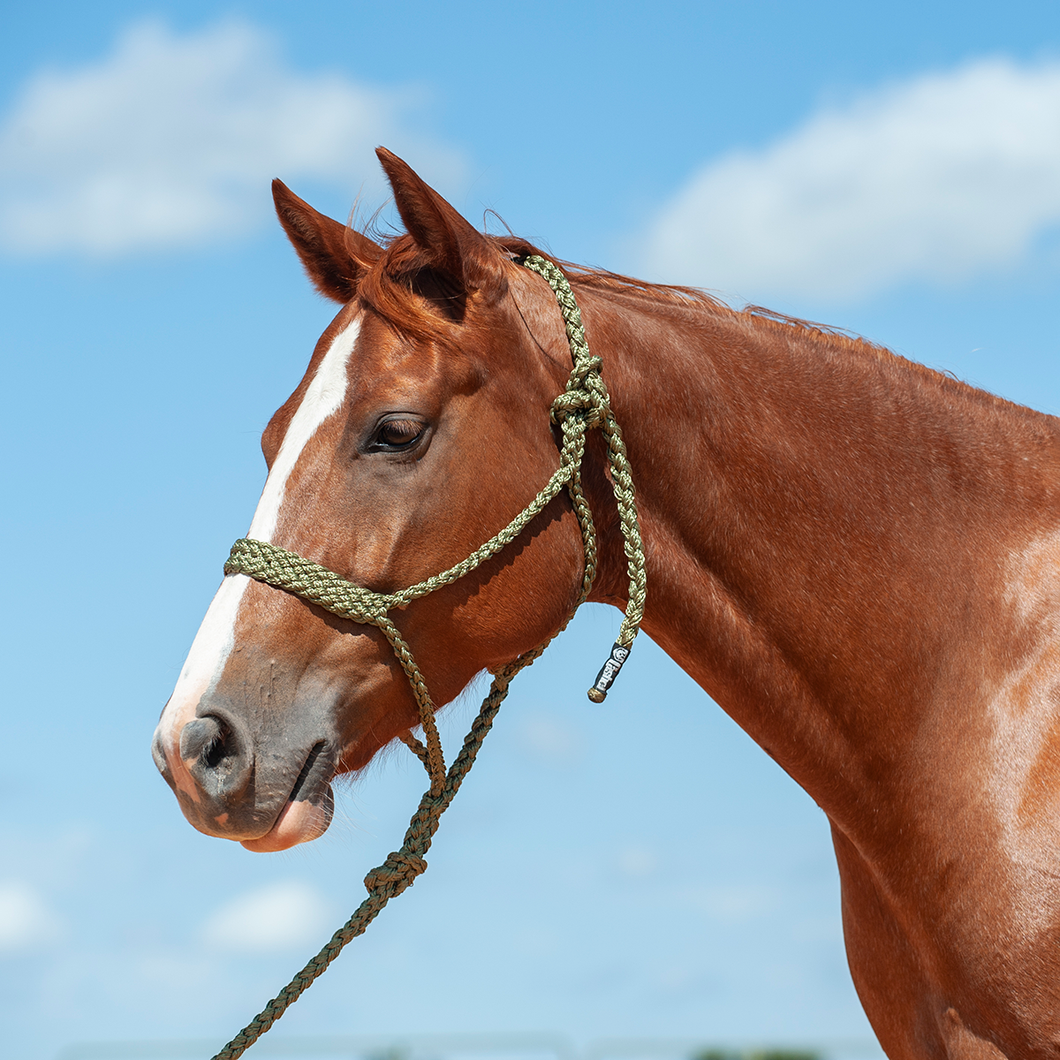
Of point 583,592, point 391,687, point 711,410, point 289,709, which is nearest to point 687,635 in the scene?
point 583,592

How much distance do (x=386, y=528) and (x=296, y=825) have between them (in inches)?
28.3

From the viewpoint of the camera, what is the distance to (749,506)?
10.0 ft

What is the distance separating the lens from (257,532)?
2758mm

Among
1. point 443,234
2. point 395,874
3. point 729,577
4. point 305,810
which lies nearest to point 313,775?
point 305,810

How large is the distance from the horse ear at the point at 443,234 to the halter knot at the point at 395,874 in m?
1.47

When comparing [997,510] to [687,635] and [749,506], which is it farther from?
[687,635]

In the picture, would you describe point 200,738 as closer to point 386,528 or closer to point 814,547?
point 386,528

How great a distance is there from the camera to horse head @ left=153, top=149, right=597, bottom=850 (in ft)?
8.59

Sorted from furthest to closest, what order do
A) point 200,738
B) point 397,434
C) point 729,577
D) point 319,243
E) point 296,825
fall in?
point 319,243 → point 729,577 → point 397,434 → point 296,825 → point 200,738

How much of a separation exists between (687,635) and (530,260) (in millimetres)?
1109

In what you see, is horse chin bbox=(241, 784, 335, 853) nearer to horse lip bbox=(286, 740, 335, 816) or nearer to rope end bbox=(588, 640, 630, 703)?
horse lip bbox=(286, 740, 335, 816)

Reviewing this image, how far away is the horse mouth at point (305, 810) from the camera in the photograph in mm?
2670

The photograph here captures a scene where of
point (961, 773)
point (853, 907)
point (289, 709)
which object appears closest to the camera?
point (289, 709)

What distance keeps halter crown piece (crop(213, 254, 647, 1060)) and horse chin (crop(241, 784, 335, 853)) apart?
33 cm
